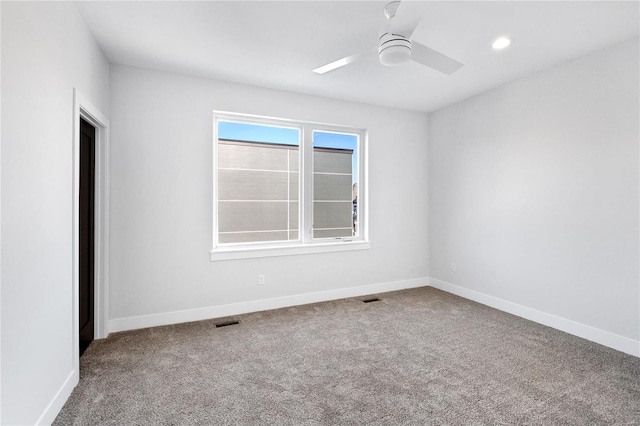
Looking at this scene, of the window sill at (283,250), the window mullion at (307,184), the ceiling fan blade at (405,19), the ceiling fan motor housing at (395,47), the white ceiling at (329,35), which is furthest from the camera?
the window mullion at (307,184)

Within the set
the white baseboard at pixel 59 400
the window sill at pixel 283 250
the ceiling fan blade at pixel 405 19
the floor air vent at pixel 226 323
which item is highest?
the ceiling fan blade at pixel 405 19

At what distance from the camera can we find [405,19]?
178cm

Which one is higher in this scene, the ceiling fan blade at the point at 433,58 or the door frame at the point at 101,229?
the ceiling fan blade at the point at 433,58

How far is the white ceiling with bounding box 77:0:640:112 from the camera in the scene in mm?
2275

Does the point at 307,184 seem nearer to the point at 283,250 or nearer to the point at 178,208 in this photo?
the point at 283,250

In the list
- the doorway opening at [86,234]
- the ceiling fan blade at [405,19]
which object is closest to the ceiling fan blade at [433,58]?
the ceiling fan blade at [405,19]

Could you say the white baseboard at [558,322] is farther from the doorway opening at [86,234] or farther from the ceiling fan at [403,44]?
the doorway opening at [86,234]

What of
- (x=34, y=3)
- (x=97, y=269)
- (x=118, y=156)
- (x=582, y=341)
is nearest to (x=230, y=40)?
(x=34, y=3)

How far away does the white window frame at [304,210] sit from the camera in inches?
146

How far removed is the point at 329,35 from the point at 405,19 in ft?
3.25

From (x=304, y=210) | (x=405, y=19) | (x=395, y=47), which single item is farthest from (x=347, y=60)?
(x=304, y=210)

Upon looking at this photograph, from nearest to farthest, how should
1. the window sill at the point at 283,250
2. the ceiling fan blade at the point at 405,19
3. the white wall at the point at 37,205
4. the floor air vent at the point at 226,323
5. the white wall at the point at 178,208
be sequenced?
the white wall at the point at 37,205, the ceiling fan blade at the point at 405,19, the white wall at the point at 178,208, the floor air vent at the point at 226,323, the window sill at the point at 283,250

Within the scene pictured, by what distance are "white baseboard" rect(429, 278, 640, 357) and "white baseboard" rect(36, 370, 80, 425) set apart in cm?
421

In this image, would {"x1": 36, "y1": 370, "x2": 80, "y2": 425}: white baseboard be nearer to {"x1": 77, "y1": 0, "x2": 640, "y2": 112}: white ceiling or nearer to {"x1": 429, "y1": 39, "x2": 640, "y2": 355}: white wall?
{"x1": 77, "y1": 0, "x2": 640, "y2": 112}: white ceiling
